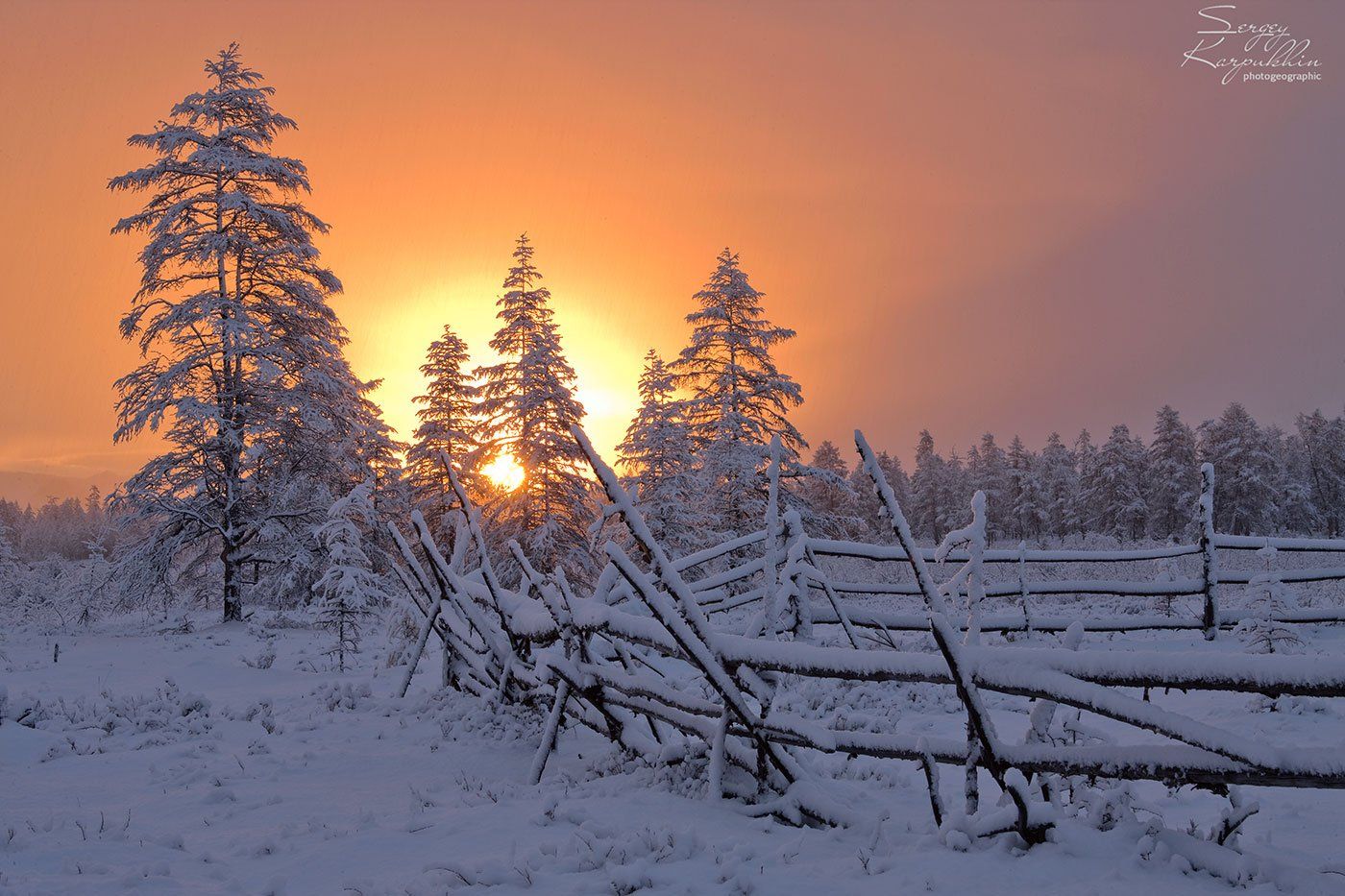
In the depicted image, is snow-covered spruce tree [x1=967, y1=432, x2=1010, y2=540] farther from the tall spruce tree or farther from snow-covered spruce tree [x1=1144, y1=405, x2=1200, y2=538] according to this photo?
snow-covered spruce tree [x1=1144, y1=405, x2=1200, y2=538]

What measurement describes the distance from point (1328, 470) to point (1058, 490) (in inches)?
915

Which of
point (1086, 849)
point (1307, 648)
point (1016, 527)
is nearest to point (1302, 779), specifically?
point (1086, 849)

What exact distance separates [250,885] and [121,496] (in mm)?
20835

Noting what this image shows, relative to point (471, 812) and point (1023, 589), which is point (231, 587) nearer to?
point (471, 812)

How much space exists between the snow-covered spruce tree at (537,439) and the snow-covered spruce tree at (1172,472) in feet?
178

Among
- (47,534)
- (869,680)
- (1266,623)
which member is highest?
(869,680)

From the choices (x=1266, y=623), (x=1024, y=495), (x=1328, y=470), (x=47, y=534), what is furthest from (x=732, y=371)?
(x=47, y=534)

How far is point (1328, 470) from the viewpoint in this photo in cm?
7331

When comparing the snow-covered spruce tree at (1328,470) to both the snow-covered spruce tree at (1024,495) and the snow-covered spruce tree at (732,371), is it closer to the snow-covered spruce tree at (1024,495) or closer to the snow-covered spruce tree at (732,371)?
the snow-covered spruce tree at (1024,495)

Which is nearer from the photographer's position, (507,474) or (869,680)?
(869,680)

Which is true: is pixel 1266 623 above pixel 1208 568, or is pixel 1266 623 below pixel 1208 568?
below

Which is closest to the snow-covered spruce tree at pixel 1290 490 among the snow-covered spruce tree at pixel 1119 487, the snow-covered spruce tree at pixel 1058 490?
the snow-covered spruce tree at pixel 1119 487

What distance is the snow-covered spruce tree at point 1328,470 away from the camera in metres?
72.0

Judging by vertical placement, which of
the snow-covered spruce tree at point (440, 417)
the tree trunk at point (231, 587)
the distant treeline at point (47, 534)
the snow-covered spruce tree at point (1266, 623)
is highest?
the snow-covered spruce tree at point (440, 417)
